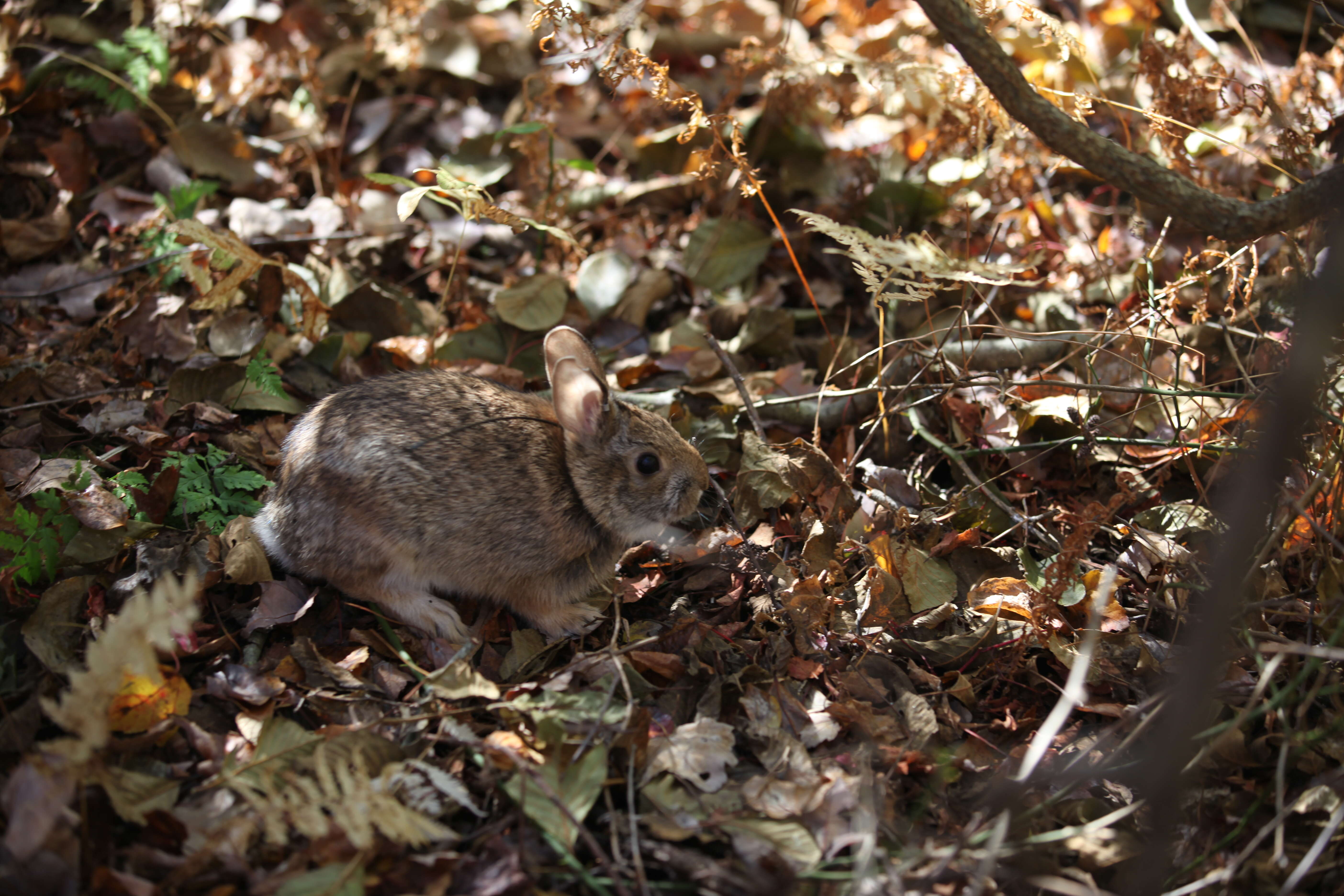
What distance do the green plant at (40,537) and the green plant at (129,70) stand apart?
3320mm

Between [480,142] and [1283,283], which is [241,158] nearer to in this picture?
[480,142]

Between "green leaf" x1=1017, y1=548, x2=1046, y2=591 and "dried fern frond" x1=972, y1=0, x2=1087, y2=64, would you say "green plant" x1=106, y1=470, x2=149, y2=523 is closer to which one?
"green leaf" x1=1017, y1=548, x2=1046, y2=591

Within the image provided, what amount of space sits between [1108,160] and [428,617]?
3.42m

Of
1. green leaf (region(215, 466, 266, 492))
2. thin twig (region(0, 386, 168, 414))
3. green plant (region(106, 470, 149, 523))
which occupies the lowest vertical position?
green leaf (region(215, 466, 266, 492))

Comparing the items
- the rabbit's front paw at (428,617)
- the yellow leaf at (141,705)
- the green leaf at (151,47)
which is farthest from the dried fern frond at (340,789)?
the green leaf at (151,47)

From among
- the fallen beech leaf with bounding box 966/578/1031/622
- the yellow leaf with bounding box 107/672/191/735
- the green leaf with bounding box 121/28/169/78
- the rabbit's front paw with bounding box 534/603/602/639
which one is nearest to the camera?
the yellow leaf with bounding box 107/672/191/735

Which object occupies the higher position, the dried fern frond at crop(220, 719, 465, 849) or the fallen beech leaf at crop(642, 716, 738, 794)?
the dried fern frond at crop(220, 719, 465, 849)

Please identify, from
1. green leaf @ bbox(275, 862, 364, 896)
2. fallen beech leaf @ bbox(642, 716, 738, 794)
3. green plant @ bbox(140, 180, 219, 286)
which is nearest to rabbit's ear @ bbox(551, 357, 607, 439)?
fallen beech leaf @ bbox(642, 716, 738, 794)

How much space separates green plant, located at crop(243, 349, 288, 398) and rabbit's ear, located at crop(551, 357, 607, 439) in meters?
1.59

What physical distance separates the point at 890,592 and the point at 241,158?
17.1 ft

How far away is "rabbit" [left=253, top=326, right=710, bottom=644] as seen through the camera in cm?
396

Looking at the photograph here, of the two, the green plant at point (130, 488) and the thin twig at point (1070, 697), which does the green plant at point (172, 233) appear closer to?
the green plant at point (130, 488)

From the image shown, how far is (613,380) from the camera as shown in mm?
5469

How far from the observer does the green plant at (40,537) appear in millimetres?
3678
